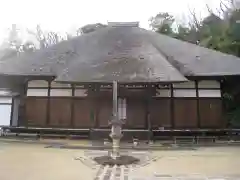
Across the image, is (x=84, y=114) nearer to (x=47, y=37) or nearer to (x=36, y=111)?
(x=36, y=111)

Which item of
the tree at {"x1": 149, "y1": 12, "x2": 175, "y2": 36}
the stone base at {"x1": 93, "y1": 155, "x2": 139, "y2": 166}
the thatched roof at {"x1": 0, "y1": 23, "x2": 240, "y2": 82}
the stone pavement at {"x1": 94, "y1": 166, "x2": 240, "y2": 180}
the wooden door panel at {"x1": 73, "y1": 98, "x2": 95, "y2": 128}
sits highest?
the tree at {"x1": 149, "y1": 12, "x2": 175, "y2": 36}

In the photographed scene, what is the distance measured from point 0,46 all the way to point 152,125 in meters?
34.1

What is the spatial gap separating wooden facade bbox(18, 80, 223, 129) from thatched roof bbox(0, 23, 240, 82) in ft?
2.73

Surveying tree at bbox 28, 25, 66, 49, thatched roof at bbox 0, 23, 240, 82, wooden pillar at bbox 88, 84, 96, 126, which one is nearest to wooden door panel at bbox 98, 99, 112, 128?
wooden pillar at bbox 88, 84, 96, 126

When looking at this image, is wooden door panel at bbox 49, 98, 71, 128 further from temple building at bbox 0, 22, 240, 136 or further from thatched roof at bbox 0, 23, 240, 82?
thatched roof at bbox 0, 23, 240, 82

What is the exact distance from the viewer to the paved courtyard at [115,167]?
21.8ft

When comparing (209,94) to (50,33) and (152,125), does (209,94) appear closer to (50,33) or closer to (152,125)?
(152,125)

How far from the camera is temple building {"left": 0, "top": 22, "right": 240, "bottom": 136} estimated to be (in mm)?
14102

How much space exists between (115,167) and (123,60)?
831cm

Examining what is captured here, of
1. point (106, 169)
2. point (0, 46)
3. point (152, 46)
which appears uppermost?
point (0, 46)

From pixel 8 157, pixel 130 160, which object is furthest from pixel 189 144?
pixel 8 157

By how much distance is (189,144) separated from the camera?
12789 millimetres

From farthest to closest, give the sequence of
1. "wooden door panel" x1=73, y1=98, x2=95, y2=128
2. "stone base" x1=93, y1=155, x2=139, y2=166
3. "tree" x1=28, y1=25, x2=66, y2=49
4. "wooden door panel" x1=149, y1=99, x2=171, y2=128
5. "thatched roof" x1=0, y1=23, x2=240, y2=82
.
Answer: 1. "tree" x1=28, y1=25, x2=66, y2=49
2. "wooden door panel" x1=73, y1=98, x2=95, y2=128
3. "wooden door panel" x1=149, y1=99, x2=171, y2=128
4. "thatched roof" x1=0, y1=23, x2=240, y2=82
5. "stone base" x1=93, y1=155, x2=139, y2=166

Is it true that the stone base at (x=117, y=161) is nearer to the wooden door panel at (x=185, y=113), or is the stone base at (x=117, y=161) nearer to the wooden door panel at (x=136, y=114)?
the wooden door panel at (x=136, y=114)
